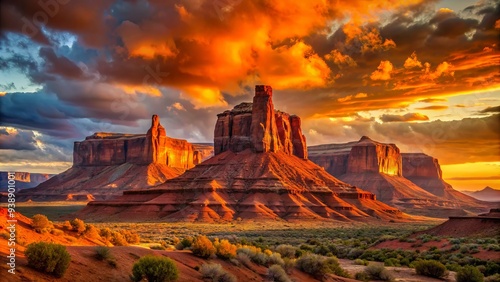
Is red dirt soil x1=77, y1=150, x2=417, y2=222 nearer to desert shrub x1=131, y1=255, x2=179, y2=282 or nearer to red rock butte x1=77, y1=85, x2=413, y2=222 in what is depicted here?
red rock butte x1=77, y1=85, x2=413, y2=222

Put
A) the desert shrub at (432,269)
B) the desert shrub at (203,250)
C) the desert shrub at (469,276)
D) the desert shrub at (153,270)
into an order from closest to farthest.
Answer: the desert shrub at (153,270), the desert shrub at (203,250), the desert shrub at (469,276), the desert shrub at (432,269)

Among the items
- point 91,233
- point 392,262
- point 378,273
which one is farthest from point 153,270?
point 392,262

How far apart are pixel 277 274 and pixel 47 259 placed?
38.3 ft

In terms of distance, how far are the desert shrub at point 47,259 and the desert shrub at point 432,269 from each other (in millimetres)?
24161

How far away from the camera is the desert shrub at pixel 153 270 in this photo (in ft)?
62.6

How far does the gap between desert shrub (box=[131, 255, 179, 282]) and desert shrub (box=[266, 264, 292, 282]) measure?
7.18 m

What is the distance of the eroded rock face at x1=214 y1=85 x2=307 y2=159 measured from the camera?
142 meters

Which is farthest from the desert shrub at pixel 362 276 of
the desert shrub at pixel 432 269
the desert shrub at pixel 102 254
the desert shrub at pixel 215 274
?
the desert shrub at pixel 102 254

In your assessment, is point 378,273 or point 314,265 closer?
point 314,265

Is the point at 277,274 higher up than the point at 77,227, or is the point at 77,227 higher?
the point at 77,227

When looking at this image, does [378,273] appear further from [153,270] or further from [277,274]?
[153,270]

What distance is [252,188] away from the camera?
12325cm

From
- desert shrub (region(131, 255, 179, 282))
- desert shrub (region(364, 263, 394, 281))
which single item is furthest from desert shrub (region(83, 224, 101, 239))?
desert shrub (region(364, 263, 394, 281))

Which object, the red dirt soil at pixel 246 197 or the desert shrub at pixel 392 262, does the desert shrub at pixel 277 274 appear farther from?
the red dirt soil at pixel 246 197
